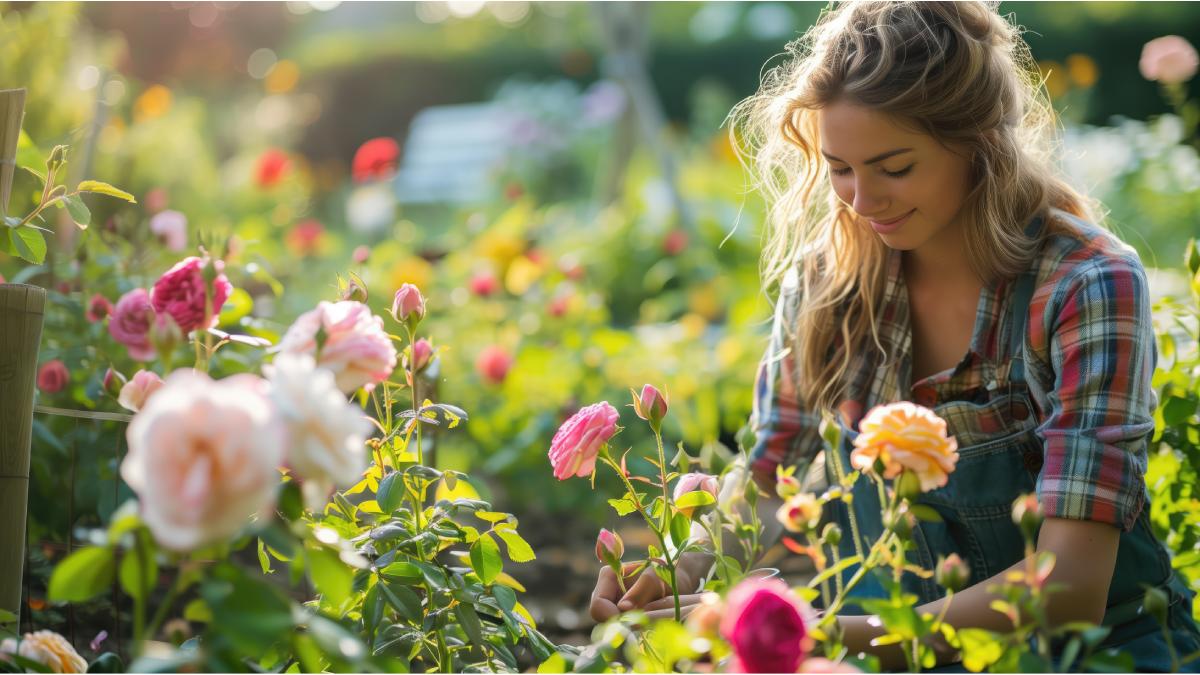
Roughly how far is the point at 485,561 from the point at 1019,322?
71cm

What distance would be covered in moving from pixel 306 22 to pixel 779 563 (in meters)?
13.5

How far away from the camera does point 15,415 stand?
3.95 ft

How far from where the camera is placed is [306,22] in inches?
566

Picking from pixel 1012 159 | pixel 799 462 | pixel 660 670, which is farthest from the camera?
pixel 799 462

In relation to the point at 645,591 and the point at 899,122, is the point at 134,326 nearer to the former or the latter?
the point at 645,591

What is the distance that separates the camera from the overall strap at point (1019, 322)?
52.9 inches

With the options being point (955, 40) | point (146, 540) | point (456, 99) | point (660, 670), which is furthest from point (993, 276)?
point (456, 99)

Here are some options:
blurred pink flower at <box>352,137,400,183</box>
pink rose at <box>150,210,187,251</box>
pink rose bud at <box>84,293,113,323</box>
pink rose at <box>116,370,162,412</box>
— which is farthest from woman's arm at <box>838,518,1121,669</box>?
blurred pink flower at <box>352,137,400,183</box>

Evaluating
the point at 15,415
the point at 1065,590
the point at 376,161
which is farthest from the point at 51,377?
the point at 376,161

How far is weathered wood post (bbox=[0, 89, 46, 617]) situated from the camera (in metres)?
1.18

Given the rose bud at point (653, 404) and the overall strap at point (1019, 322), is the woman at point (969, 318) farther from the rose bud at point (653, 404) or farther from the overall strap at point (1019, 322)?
the rose bud at point (653, 404)

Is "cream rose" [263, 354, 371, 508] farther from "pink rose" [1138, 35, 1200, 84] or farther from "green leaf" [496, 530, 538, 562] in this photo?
"pink rose" [1138, 35, 1200, 84]

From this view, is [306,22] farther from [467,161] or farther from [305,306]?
[305,306]

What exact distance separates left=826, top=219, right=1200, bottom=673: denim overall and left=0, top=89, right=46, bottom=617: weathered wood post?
93 cm
